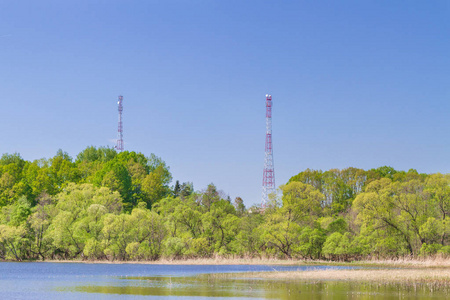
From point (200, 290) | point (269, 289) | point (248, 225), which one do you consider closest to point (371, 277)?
point (269, 289)

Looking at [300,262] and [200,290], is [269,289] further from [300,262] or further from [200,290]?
[300,262]

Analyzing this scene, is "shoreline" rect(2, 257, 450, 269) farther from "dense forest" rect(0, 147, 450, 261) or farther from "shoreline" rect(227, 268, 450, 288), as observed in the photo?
"shoreline" rect(227, 268, 450, 288)

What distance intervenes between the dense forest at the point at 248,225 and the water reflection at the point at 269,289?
1495 inches

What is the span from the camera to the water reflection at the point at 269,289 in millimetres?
38188

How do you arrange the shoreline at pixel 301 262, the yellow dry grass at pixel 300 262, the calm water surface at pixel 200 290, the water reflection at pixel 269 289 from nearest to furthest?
1. the water reflection at pixel 269 289
2. the calm water surface at pixel 200 290
3. the shoreline at pixel 301 262
4. the yellow dry grass at pixel 300 262

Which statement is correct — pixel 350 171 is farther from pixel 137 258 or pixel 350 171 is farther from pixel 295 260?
pixel 137 258

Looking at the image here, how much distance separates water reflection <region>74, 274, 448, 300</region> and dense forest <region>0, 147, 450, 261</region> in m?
38.0

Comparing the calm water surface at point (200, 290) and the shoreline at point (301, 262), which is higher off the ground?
the calm water surface at point (200, 290)

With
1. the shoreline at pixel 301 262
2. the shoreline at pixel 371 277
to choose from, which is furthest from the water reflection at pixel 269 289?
the shoreline at pixel 301 262

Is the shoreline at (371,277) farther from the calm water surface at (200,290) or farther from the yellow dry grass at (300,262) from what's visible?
the yellow dry grass at (300,262)

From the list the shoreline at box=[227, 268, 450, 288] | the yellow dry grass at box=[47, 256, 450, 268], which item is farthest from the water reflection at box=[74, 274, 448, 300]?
the yellow dry grass at box=[47, 256, 450, 268]

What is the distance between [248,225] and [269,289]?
177 feet

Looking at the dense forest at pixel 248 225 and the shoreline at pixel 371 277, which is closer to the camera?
the shoreline at pixel 371 277

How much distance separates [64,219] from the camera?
98125 millimetres
